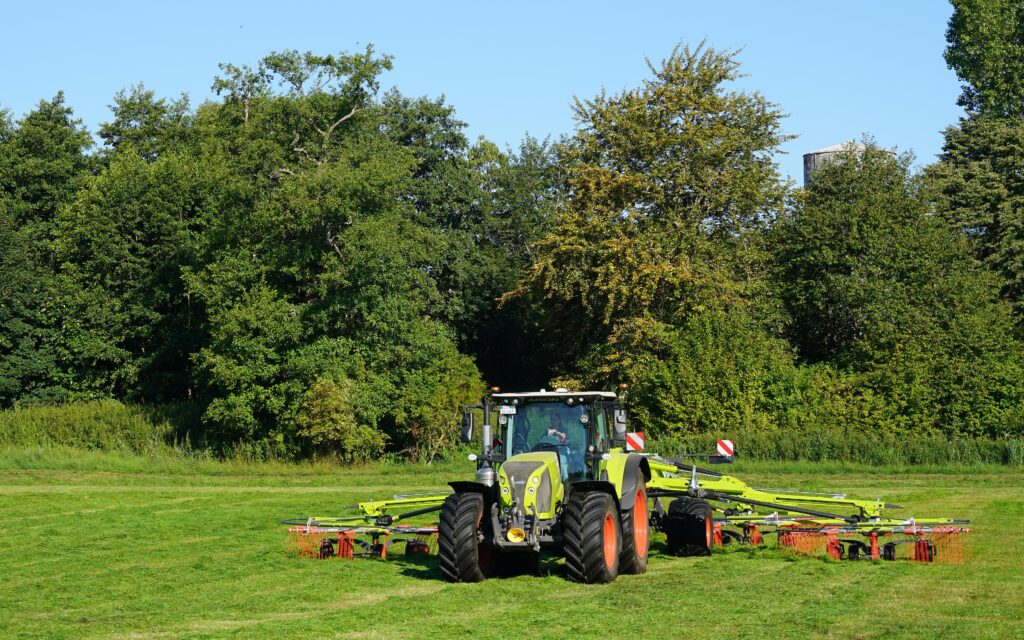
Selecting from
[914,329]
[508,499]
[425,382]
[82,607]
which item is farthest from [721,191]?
[82,607]

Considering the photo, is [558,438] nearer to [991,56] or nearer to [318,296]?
[318,296]

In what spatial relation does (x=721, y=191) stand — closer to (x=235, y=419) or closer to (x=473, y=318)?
(x=473, y=318)

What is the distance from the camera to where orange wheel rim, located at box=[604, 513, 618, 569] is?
571 inches

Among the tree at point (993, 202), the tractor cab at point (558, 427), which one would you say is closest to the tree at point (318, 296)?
the tree at point (993, 202)

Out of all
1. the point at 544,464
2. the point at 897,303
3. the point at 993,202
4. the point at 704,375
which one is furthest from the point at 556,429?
the point at 993,202

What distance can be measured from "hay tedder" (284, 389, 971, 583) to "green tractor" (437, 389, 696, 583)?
0.01 metres

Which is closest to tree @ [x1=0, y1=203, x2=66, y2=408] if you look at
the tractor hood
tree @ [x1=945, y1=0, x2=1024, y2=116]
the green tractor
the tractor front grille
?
the green tractor

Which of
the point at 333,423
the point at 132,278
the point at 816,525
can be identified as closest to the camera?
the point at 816,525

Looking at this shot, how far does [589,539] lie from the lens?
1426 centimetres

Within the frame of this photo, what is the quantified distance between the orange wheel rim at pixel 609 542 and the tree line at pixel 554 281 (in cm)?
2387

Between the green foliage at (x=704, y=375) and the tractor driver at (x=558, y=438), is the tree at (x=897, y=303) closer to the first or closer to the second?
the green foliage at (x=704, y=375)

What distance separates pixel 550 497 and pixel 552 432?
1.30 meters

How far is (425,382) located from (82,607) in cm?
2777

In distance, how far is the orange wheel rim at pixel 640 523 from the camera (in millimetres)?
15727
